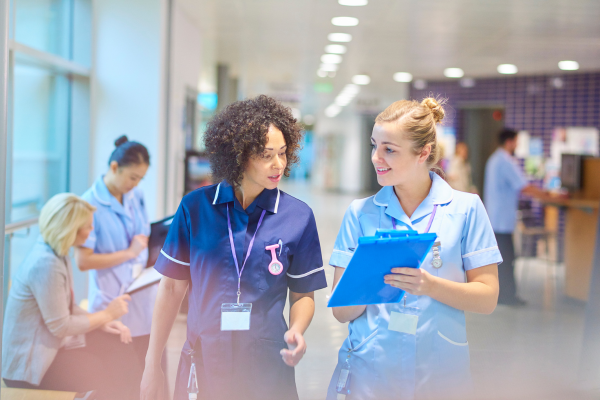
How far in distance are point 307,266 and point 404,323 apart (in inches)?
14.6

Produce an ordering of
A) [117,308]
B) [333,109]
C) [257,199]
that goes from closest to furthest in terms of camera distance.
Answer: [257,199], [117,308], [333,109]

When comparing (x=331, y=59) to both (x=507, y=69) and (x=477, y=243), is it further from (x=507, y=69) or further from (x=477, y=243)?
(x=477, y=243)

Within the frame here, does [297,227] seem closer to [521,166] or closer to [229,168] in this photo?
[229,168]

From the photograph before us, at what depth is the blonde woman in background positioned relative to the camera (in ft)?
8.23

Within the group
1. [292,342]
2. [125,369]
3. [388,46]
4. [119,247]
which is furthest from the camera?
[388,46]

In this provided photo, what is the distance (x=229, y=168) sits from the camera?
1.77 metres

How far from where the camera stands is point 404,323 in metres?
1.74

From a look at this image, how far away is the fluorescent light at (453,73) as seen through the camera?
1062cm

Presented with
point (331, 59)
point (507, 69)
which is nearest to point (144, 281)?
point (331, 59)

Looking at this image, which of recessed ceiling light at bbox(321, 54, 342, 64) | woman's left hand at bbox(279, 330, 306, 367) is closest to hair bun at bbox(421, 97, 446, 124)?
woman's left hand at bbox(279, 330, 306, 367)

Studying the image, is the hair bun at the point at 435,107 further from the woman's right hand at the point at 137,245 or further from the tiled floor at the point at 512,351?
the woman's right hand at the point at 137,245

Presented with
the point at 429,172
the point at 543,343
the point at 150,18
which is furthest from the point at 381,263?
the point at 150,18

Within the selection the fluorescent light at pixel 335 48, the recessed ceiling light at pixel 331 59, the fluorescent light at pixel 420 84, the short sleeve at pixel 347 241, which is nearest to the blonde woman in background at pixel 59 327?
the short sleeve at pixel 347 241

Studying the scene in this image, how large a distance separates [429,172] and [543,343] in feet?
10.9
